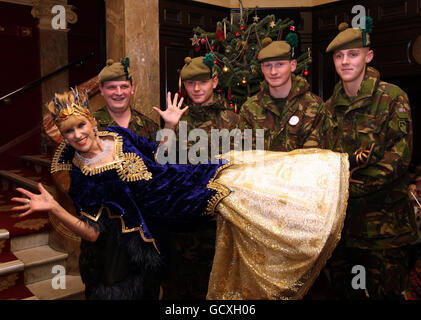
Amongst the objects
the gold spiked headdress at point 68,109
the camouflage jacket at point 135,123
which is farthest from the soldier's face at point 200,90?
the gold spiked headdress at point 68,109

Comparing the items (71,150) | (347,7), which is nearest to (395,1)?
(347,7)

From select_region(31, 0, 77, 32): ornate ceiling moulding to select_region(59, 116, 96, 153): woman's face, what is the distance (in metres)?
5.13

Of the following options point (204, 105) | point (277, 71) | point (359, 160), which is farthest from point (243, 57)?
point (359, 160)

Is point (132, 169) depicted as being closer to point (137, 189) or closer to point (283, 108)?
point (137, 189)

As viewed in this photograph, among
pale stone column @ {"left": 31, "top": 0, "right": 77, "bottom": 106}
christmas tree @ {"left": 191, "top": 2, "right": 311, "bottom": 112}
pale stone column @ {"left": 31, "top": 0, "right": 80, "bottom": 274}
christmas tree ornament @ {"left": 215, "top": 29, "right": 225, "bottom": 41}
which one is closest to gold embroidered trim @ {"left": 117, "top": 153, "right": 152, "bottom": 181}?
christmas tree @ {"left": 191, "top": 2, "right": 311, "bottom": 112}

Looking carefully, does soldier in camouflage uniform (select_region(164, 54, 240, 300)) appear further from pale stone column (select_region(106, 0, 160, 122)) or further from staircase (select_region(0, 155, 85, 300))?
pale stone column (select_region(106, 0, 160, 122))

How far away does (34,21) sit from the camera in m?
6.49

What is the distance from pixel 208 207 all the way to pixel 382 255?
135 cm

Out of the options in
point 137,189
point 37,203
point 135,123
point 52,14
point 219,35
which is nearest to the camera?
point 37,203

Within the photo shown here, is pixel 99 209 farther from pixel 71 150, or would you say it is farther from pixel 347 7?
pixel 347 7

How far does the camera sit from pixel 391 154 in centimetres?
242

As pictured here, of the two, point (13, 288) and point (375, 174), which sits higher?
point (375, 174)

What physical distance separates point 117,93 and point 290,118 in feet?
4.69

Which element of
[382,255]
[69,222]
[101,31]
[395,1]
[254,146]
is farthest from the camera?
[101,31]
